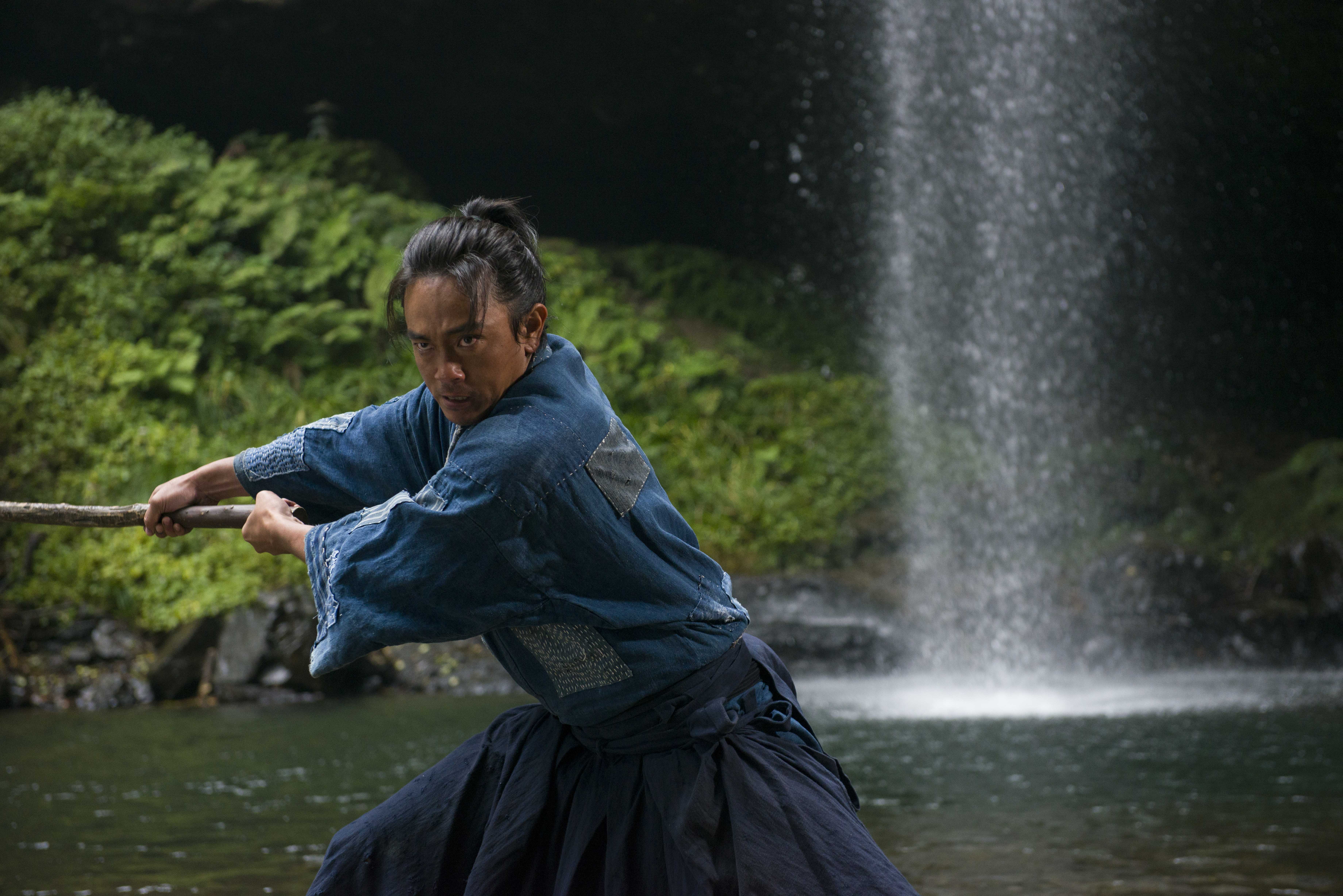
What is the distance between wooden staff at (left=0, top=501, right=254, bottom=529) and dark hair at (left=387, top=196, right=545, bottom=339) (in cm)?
46

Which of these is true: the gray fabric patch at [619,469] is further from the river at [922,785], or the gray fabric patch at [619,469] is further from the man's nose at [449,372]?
A: the river at [922,785]

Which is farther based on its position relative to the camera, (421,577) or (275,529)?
(275,529)

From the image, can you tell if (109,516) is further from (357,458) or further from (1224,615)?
(1224,615)

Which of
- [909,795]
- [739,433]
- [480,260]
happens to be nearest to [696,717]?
[480,260]

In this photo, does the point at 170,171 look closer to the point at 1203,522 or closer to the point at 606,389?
the point at 606,389

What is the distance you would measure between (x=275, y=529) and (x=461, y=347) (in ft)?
1.46

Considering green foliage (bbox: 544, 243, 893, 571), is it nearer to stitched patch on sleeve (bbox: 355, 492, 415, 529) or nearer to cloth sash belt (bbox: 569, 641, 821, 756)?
cloth sash belt (bbox: 569, 641, 821, 756)

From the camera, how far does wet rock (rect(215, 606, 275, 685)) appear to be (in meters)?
8.22

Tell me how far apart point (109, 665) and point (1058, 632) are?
7589 millimetres

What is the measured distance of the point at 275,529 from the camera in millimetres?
1842

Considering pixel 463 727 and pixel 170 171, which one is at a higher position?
pixel 170 171

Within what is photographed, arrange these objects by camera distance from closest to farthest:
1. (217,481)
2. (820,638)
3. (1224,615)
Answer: (217,481), (820,638), (1224,615)

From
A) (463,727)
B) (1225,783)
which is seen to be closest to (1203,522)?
(1225,783)

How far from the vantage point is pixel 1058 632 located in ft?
33.2
